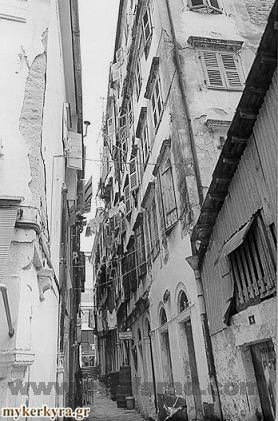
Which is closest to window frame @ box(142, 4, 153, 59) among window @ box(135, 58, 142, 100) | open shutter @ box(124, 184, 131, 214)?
window @ box(135, 58, 142, 100)

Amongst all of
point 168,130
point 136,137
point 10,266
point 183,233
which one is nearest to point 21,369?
point 10,266

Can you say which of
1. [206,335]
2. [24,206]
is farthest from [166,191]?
[24,206]

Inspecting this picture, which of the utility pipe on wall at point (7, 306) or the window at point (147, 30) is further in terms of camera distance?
the window at point (147, 30)

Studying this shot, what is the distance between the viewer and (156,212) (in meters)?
13.4

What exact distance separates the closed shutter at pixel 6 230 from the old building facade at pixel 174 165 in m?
5.66

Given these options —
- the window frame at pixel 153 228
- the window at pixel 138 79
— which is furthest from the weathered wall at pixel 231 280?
the window at pixel 138 79

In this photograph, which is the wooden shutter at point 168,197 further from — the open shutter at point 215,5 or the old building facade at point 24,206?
the open shutter at point 215,5

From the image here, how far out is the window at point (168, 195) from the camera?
37.3 feet

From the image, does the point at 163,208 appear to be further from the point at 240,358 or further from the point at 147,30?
the point at 147,30

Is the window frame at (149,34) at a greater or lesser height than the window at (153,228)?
greater

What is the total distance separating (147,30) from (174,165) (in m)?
7.22

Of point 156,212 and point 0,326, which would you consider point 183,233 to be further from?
point 0,326

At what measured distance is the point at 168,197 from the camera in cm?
1187

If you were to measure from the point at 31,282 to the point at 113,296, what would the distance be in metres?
19.7
